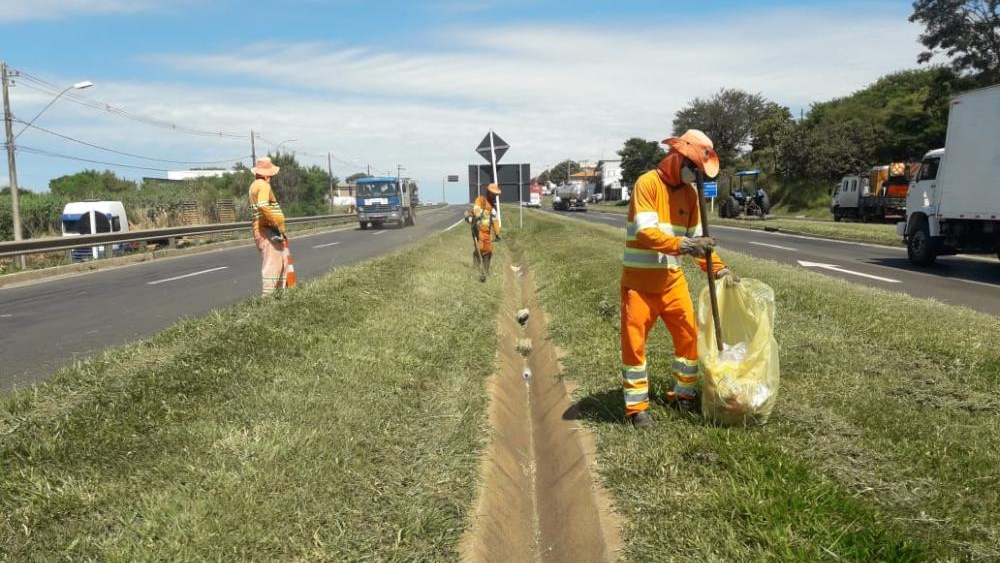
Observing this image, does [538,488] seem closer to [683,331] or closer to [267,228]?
[683,331]

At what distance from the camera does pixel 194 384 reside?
16.9ft

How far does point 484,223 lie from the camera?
12.9 meters

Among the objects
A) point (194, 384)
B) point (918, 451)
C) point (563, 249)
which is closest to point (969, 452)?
point (918, 451)

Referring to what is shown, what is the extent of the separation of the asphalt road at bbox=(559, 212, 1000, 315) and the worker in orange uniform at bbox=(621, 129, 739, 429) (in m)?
7.25

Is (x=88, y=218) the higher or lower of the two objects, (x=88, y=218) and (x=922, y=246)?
the higher

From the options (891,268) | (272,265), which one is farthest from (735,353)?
(891,268)

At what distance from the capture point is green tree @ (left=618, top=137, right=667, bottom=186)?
7475cm

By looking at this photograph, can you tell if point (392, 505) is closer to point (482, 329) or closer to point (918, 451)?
point (918, 451)

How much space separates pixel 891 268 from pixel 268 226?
513 inches

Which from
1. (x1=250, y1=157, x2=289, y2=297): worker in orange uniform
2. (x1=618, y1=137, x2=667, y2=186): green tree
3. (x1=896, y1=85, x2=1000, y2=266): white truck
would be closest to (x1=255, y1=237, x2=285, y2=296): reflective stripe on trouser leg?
(x1=250, y1=157, x2=289, y2=297): worker in orange uniform

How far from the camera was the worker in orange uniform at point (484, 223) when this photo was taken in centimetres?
1287

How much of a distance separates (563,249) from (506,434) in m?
12.3

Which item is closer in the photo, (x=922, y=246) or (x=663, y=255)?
(x=663, y=255)

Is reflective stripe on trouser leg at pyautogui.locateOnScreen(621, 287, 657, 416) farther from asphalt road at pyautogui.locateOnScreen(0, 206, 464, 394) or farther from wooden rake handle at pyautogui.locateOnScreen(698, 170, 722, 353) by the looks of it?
asphalt road at pyautogui.locateOnScreen(0, 206, 464, 394)
